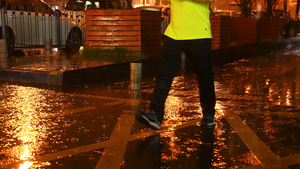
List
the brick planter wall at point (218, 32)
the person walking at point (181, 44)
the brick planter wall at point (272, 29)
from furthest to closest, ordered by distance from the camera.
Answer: the brick planter wall at point (272, 29), the brick planter wall at point (218, 32), the person walking at point (181, 44)

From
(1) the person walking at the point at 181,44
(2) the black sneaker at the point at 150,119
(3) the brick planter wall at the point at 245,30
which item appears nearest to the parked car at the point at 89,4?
(3) the brick planter wall at the point at 245,30

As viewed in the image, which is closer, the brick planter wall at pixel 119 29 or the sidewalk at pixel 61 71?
the sidewalk at pixel 61 71

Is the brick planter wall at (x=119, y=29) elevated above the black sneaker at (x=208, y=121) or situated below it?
above

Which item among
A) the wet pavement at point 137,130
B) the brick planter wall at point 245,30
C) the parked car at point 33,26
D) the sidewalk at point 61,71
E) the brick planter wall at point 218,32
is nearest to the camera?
the wet pavement at point 137,130

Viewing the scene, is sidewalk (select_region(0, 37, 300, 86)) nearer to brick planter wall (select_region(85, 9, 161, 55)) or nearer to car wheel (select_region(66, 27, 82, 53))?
brick planter wall (select_region(85, 9, 161, 55))

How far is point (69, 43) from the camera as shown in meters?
14.3

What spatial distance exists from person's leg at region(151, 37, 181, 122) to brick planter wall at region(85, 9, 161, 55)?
606cm

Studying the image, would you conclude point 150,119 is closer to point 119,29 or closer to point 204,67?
point 204,67

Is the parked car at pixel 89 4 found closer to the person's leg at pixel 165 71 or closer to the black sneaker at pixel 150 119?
the person's leg at pixel 165 71

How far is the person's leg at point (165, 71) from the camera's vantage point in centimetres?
500

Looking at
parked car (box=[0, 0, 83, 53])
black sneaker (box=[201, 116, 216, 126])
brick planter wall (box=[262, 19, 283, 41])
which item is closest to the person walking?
black sneaker (box=[201, 116, 216, 126])

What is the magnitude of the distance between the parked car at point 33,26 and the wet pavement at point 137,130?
468cm

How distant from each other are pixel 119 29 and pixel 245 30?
10.1 m

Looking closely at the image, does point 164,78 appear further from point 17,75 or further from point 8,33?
point 8,33
